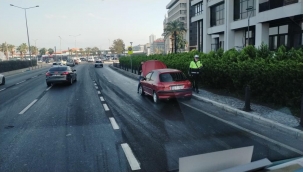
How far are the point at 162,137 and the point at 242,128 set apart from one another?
232 centimetres

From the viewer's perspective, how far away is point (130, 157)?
505cm

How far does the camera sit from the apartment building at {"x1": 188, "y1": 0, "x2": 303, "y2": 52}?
2347 centimetres

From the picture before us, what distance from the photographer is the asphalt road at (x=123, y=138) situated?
16.1ft

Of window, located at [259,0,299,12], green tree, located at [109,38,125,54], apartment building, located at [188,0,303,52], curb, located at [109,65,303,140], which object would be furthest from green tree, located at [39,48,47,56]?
curb, located at [109,65,303,140]

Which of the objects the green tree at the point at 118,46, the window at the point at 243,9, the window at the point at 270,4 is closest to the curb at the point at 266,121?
the window at the point at 270,4

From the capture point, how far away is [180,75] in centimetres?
1189

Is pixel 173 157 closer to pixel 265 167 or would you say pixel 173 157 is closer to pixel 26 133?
pixel 265 167

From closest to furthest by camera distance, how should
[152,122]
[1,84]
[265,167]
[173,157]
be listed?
[265,167], [173,157], [152,122], [1,84]

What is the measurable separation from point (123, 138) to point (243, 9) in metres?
28.7

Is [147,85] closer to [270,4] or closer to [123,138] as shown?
[123,138]

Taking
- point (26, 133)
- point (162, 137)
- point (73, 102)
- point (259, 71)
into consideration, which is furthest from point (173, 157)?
point (73, 102)

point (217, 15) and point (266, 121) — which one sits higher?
point (217, 15)

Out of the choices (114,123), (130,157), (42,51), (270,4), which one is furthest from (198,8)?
(42,51)

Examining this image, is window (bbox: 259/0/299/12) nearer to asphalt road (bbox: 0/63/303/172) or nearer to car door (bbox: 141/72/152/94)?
car door (bbox: 141/72/152/94)
